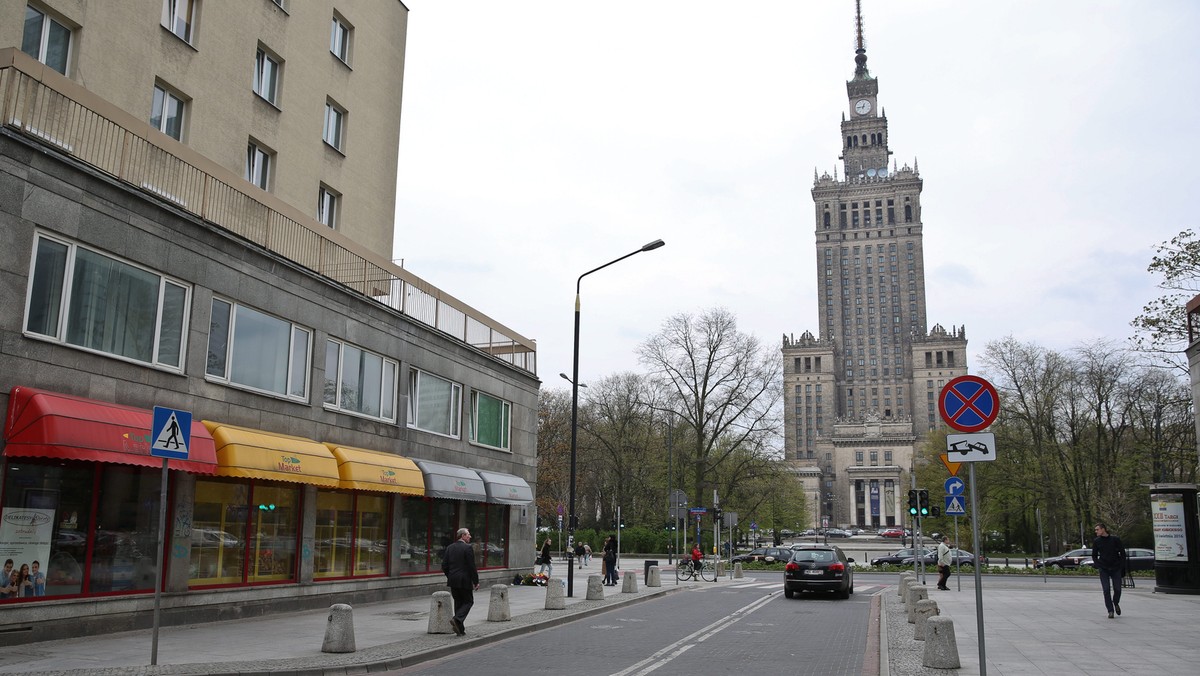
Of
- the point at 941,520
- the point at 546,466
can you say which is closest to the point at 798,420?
the point at 941,520

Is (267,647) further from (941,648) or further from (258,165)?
(258,165)

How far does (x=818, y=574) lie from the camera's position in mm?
24656

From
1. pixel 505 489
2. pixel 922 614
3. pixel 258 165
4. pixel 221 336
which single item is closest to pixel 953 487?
pixel 922 614

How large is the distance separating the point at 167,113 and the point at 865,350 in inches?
6914

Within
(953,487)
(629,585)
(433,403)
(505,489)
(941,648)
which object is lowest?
(629,585)

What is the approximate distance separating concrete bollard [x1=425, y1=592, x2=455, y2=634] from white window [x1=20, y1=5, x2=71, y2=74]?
468 inches

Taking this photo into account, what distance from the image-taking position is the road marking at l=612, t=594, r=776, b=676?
38.1 ft

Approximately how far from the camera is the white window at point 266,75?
73.0 ft

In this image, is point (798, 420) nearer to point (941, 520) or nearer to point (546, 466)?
point (941, 520)

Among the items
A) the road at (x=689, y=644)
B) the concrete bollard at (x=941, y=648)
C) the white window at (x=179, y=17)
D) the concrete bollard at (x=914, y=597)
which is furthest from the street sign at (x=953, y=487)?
the white window at (x=179, y=17)

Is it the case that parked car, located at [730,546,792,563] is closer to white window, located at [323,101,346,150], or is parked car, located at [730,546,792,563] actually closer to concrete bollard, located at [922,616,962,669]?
white window, located at [323,101,346,150]

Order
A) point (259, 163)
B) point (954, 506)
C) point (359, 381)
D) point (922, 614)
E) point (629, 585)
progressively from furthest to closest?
point (629, 585)
point (259, 163)
point (954, 506)
point (359, 381)
point (922, 614)

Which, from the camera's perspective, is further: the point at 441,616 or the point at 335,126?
the point at 335,126

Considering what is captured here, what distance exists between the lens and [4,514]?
11.8 m
